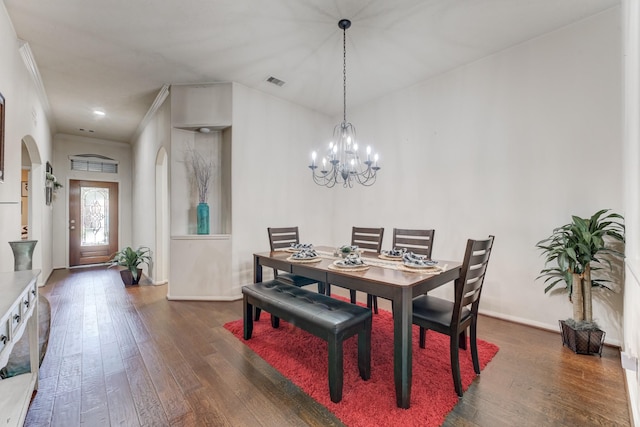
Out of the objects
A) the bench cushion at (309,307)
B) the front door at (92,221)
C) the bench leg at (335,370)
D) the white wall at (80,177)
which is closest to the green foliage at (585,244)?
the bench cushion at (309,307)

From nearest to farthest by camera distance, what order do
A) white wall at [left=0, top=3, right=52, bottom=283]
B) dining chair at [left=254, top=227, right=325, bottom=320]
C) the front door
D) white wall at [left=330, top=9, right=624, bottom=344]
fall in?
white wall at [left=0, top=3, right=52, bottom=283] < white wall at [left=330, top=9, right=624, bottom=344] < dining chair at [left=254, top=227, right=325, bottom=320] < the front door

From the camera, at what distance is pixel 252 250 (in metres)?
4.08

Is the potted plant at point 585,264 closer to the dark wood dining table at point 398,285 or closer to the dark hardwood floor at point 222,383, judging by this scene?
the dark hardwood floor at point 222,383

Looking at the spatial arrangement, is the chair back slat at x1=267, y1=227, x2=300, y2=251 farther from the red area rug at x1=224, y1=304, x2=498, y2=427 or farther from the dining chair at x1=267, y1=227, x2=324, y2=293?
the red area rug at x1=224, y1=304, x2=498, y2=427

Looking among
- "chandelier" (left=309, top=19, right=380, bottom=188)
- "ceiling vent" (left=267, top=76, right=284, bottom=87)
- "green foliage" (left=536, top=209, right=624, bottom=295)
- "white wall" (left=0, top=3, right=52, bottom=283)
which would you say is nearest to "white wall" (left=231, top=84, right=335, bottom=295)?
"chandelier" (left=309, top=19, right=380, bottom=188)

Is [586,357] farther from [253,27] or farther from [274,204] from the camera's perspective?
[253,27]

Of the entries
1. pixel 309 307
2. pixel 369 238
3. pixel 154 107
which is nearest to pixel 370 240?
pixel 369 238

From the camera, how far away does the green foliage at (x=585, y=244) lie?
90.3 inches

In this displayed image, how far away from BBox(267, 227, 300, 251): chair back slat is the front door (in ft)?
→ 18.2

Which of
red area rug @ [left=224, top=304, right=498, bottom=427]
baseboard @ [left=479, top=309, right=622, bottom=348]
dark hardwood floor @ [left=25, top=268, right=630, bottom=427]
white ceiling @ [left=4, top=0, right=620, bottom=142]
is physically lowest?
dark hardwood floor @ [left=25, top=268, right=630, bottom=427]

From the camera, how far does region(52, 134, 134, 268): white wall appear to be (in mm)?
6121

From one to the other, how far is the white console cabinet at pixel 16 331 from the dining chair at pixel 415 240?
114 inches

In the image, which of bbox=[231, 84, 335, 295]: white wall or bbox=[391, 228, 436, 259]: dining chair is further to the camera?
bbox=[231, 84, 335, 295]: white wall

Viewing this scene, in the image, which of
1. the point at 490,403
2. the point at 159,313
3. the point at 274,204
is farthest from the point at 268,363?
the point at 274,204
